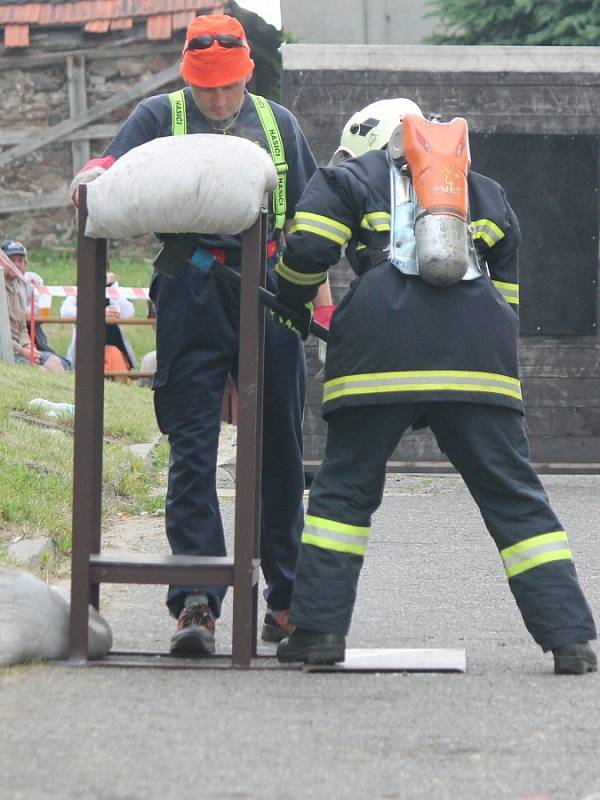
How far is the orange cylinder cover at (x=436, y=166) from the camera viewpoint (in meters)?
4.48

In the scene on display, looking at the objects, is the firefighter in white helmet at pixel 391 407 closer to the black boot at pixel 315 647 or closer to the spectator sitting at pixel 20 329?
the black boot at pixel 315 647

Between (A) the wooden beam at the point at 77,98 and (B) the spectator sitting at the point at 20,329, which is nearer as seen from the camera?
(B) the spectator sitting at the point at 20,329

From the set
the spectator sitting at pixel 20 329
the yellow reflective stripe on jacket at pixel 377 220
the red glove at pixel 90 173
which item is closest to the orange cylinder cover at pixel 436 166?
the yellow reflective stripe on jacket at pixel 377 220

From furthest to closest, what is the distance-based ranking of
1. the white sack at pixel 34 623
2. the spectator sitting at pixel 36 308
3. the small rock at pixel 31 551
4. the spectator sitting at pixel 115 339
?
the spectator sitting at pixel 115 339
the spectator sitting at pixel 36 308
the small rock at pixel 31 551
the white sack at pixel 34 623

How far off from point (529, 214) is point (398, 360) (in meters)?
5.53

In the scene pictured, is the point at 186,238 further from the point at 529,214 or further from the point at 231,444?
the point at 231,444

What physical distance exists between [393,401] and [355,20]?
2718 centimetres

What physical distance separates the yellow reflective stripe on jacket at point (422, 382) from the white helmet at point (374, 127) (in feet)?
2.25

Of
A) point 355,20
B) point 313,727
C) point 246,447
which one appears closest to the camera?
point 313,727

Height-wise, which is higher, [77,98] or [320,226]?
[77,98]

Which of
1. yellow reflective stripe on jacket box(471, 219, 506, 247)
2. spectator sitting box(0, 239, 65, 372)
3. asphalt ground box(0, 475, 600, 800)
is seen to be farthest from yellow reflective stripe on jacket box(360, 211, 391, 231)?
spectator sitting box(0, 239, 65, 372)

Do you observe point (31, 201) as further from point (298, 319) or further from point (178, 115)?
point (298, 319)

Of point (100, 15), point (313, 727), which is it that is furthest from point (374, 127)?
point (100, 15)

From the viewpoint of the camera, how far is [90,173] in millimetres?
4625
